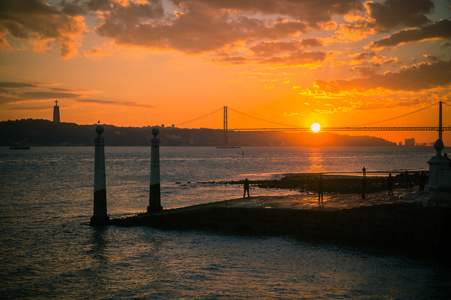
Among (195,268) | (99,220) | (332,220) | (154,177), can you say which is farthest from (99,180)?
(332,220)

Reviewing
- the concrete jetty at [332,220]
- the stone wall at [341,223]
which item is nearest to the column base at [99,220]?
the concrete jetty at [332,220]

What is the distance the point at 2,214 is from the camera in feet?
87.3

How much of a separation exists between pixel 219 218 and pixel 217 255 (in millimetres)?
Answer: 3313

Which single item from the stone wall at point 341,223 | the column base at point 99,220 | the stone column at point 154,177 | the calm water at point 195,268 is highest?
the stone column at point 154,177

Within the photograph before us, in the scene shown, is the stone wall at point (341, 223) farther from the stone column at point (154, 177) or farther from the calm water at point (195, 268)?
the stone column at point (154, 177)

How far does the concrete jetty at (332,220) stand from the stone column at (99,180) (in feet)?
3.60

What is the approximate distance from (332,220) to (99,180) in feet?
33.6

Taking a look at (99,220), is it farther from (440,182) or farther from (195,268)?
(440,182)

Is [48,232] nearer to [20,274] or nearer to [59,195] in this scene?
[20,274]

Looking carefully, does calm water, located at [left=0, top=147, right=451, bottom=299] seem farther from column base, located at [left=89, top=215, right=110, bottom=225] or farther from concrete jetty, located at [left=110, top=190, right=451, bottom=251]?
concrete jetty, located at [left=110, top=190, right=451, bottom=251]

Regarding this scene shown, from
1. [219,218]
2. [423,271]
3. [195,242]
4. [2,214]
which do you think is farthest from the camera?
[2,214]

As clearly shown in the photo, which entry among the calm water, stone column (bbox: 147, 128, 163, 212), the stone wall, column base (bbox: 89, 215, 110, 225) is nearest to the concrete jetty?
the stone wall

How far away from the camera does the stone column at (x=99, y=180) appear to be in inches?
742

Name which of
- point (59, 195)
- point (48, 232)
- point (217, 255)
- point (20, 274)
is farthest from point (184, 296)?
point (59, 195)
